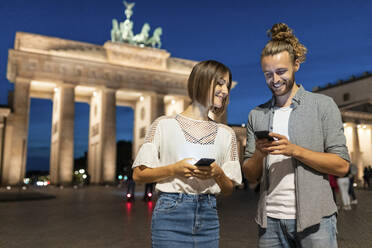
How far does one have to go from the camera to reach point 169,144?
2682mm

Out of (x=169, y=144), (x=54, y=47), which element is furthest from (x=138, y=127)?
(x=169, y=144)

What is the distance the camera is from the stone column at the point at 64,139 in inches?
1631

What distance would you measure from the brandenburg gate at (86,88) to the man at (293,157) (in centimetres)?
3782

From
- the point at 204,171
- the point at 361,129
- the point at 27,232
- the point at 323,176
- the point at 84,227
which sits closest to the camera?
the point at 204,171

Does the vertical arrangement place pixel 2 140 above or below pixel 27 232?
above

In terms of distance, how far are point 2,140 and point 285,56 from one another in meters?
42.7

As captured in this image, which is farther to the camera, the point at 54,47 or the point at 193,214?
the point at 54,47

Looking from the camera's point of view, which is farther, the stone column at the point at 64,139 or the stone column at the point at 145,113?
the stone column at the point at 145,113

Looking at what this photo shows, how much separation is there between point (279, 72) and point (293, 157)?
66 centimetres

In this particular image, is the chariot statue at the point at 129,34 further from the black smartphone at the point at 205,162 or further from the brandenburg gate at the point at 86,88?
the black smartphone at the point at 205,162

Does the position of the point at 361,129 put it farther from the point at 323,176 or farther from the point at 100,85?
the point at 323,176

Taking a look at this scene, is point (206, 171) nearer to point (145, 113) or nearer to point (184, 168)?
point (184, 168)

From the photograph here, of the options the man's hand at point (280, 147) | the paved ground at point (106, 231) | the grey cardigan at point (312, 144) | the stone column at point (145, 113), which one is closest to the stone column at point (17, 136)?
the stone column at point (145, 113)

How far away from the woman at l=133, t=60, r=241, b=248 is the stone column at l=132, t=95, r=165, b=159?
4331 centimetres
